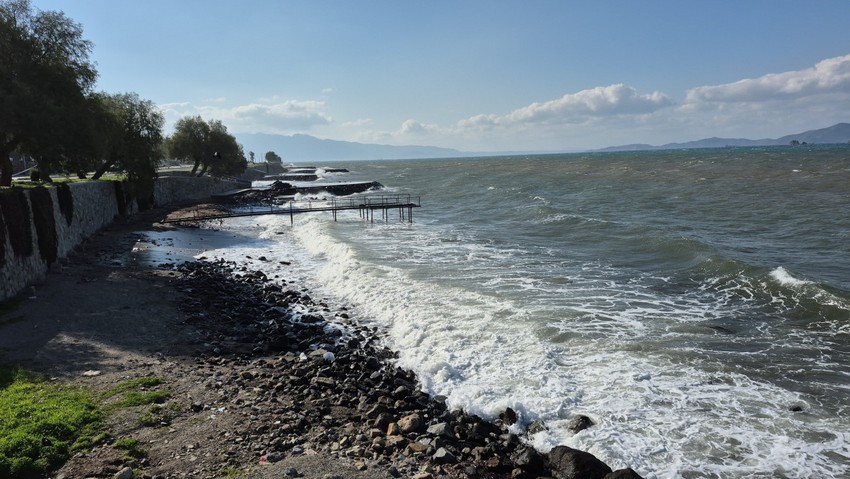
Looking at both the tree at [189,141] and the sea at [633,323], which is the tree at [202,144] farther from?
the sea at [633,323]

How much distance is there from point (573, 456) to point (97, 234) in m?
33.0

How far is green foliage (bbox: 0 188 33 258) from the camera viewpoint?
17.5m

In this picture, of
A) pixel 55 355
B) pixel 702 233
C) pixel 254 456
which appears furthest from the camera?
pixel 702 233

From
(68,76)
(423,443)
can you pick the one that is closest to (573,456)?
(423,443)

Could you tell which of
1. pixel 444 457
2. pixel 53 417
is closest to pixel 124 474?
pixel 53 417

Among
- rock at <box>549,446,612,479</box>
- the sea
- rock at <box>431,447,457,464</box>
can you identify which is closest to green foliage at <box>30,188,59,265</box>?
the sea

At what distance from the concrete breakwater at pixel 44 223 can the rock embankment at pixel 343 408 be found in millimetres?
6816

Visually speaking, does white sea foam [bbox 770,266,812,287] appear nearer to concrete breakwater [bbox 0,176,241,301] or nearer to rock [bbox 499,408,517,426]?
rock [bbox 499,408,517,426]

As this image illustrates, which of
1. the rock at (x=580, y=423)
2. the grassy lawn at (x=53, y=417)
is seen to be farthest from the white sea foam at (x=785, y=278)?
the grassy lawn at (x=53, y=417)

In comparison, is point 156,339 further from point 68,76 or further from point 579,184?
point 579,184

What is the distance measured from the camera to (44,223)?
20875 millimetres

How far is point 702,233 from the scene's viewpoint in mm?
A: 28781

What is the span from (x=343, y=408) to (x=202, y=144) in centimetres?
6723

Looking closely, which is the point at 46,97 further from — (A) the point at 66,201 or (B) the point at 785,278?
(B) the point at 785,278
